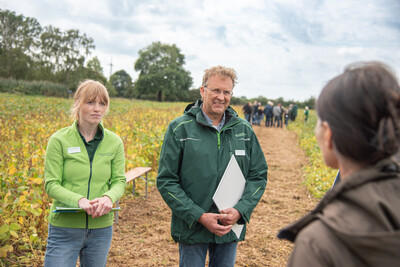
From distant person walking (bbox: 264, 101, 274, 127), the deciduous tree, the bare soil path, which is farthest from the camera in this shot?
the deciduous tree

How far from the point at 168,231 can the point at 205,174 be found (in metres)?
2.63

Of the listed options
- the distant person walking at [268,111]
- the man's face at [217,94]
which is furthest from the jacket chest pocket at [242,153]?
the distant person walking at [268,111]

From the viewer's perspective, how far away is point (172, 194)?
1999 mm

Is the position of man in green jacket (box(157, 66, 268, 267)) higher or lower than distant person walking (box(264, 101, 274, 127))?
lower

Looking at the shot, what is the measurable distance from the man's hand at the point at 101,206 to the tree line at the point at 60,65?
953 inches

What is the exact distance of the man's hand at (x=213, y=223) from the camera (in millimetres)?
1961

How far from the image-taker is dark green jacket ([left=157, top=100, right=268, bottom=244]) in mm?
2012

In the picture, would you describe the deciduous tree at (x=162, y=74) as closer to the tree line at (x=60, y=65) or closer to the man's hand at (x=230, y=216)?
the tree line at (x=60, y=65)

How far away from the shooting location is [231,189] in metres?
2.07

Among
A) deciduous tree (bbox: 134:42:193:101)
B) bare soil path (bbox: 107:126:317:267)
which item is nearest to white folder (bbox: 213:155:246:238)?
bare soil path (bbox: 107:126:317:267)

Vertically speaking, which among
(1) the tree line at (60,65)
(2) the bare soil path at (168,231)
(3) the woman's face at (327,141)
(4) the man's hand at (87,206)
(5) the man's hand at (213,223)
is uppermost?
(1) the tree line at (60,65)

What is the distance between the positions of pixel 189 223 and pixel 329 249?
4.18 ft

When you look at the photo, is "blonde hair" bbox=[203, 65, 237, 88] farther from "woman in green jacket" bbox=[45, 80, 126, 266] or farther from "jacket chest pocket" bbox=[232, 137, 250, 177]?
"woman in green jacket" bbox=[45, 80, 126, 266]

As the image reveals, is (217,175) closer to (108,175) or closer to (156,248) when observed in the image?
(108,175)
